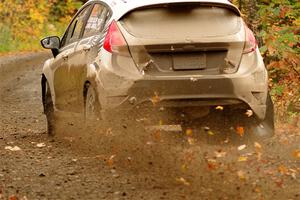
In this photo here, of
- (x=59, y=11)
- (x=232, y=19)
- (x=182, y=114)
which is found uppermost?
(x=232, y=19)

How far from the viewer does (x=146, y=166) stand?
7641mm

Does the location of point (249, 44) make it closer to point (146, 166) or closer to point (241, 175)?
point (146, 166)

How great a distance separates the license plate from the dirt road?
84cm

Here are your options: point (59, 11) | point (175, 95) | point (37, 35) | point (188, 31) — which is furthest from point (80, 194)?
point (59, 11)

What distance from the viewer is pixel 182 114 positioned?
832cm

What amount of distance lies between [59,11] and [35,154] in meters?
31.9

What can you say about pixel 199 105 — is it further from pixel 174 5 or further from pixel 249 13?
pixel 249 13

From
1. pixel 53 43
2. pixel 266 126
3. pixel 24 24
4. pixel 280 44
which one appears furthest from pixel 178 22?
pixel 24 24

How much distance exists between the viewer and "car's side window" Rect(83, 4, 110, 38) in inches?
341

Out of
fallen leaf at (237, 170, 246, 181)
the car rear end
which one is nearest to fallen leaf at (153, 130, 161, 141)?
the car rear end

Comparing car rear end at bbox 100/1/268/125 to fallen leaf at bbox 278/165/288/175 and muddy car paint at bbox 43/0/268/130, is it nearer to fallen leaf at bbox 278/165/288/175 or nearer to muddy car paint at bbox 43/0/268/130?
muddy car paint at bbox 43/0/268/130

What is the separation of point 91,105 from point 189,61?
124 centimetres

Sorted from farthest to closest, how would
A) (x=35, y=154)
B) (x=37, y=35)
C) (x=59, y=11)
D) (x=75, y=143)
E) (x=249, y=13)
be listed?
1. (x=59, y=11)
2. (x=37, y=35)
3. (x=249, y=13)
4. (x=75, y=143)
5. (x=35, y=154)

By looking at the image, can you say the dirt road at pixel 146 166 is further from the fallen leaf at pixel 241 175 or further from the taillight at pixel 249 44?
the taillight at pixel 249 44
